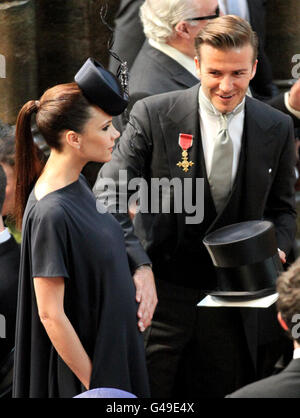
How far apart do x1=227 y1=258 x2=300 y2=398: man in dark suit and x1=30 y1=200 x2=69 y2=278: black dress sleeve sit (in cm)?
86

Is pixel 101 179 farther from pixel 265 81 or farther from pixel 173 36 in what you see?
pixel 265 81

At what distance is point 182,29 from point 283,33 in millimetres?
1196

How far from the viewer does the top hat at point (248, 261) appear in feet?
15.7

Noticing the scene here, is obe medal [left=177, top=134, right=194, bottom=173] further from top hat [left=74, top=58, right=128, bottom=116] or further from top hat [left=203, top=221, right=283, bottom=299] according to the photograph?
top hat [left=74, top=58, right=128, bottom=116]

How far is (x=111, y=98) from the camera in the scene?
452 cm

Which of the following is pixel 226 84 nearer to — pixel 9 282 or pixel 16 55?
pixel 9 282

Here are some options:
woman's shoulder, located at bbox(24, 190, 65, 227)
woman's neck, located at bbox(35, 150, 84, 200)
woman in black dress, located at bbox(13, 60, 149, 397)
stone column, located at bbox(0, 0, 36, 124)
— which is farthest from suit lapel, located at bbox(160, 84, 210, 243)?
stone column, located at bbox(0, 0, 36, 124)

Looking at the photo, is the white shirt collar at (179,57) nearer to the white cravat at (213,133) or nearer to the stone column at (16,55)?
the white cravat at (213,133)

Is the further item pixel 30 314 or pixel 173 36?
pixel 173 36

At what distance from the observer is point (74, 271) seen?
442cm

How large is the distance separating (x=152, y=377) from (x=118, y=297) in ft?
2.89

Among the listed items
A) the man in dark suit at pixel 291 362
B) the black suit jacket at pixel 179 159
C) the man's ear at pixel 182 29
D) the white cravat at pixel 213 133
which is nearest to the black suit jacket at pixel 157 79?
the man's ear at pixel 182 29

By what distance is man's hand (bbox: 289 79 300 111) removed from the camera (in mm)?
5534
